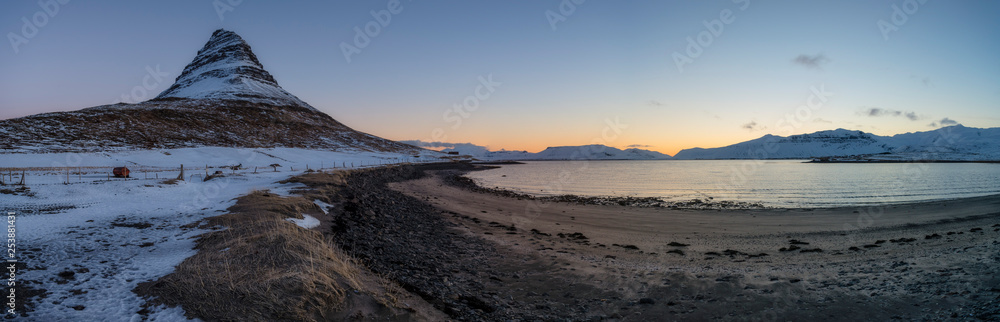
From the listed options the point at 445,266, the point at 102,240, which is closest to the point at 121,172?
the point at 102,240

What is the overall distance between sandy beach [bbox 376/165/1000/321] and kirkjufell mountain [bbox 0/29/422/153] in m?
73.2

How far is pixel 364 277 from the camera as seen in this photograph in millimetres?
8641

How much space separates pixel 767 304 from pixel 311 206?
15.8 meters

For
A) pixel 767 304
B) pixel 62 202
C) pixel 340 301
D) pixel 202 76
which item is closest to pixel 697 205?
pixel 767 304

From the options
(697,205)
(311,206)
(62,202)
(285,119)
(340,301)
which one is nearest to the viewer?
(340,301)

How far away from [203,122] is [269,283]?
401 feet

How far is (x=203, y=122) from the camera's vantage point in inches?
4094

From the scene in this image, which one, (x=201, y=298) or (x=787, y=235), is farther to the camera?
(x=787, y=235)

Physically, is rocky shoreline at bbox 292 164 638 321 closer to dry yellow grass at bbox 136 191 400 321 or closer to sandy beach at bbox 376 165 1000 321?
sandy beach at bbox 376 165 1000 321

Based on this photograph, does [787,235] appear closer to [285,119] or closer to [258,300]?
[258,300]

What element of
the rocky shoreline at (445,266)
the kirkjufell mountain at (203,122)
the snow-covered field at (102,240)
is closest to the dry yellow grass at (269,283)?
the snow-covered field at (102,240)

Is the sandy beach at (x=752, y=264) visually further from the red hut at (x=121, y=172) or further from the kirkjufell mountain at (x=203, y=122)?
the kirkjufell mountain at (x=203, y=122)

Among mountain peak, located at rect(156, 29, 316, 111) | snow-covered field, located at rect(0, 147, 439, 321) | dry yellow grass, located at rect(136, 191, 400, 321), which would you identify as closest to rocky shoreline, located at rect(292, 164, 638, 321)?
dry yellow grass, located at rect(136, 191, 400, 321)

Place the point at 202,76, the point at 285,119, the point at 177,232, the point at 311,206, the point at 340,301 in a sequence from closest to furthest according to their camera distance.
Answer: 1. the point at 340,301
2. the point at 177,232
3. the point at 311,206
4. the point at 285,119
5. the point at 202,76
